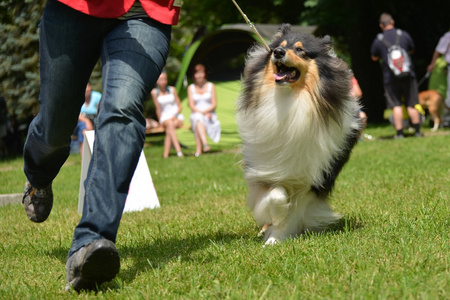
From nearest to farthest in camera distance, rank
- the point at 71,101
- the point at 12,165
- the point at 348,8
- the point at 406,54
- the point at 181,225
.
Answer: the point at 71,101 < the point at 181,225 < the point at 406,54 < the point at 12,165 < the point at 348,8

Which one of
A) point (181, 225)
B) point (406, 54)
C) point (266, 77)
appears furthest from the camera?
point (406, 54)

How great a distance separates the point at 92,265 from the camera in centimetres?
275

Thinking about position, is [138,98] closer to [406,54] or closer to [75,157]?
[406,54]

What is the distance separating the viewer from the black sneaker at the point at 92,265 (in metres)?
2.72

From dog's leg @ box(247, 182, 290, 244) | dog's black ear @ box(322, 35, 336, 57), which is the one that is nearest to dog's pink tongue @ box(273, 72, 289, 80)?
dog's black ear @ box(322, 35, 336, 57)

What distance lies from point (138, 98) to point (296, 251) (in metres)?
1.24

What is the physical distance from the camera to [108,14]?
3.19 metres

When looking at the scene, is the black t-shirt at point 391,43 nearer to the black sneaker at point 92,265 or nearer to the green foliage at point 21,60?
the green foliage at point 21,60

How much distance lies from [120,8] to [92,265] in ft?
4.38

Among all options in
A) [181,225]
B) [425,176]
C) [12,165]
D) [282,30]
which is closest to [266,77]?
[282,30]

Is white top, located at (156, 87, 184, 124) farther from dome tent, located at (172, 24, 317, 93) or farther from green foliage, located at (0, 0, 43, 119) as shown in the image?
green foliage, located at (0, 0, 43, 119)

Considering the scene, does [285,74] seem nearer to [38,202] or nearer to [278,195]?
[278,195]

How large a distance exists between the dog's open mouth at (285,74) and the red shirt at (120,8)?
3.29ft

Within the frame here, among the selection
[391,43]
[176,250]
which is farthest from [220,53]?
[176,250]
